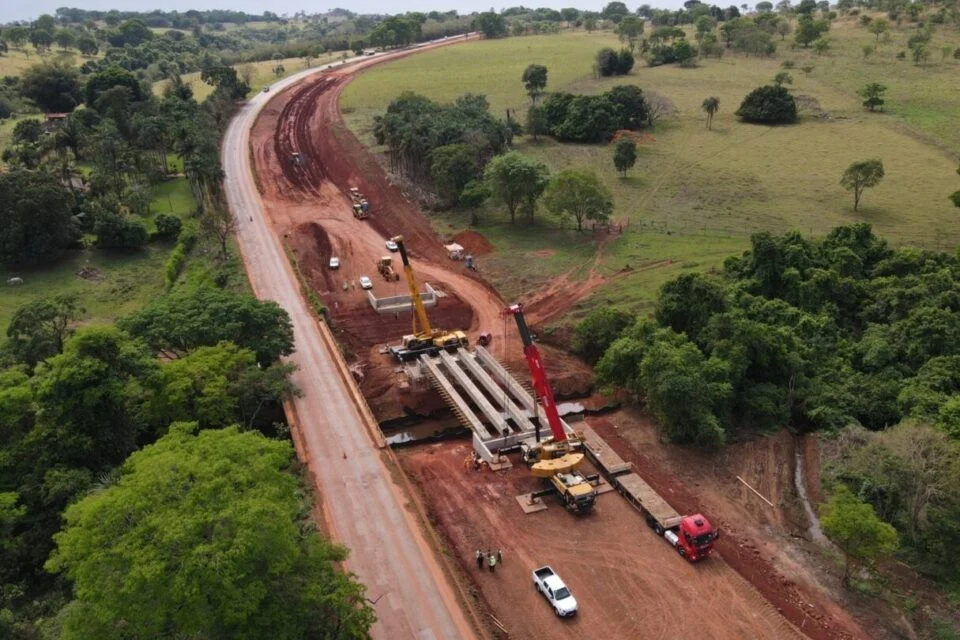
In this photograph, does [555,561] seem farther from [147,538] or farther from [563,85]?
[563,85]

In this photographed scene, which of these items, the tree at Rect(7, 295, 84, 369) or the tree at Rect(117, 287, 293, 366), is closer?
the tree at Rect(117, 287, 293, 366)

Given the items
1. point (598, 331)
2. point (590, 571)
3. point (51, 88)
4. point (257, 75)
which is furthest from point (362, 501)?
point (257, 75)

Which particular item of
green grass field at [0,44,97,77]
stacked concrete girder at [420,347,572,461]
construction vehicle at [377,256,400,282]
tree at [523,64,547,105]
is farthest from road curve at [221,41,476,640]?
green grass field at [0,44,97,77]

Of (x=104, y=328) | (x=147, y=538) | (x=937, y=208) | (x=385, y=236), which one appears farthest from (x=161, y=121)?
(x=937, y=208)

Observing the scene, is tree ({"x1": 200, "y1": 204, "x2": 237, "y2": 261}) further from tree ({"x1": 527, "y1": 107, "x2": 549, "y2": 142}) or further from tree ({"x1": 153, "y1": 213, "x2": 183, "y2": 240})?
tree ({"x1": 527, "y1": 107, "x2": 549, "y2": 142})

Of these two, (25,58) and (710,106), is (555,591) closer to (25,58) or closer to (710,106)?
(710,106)

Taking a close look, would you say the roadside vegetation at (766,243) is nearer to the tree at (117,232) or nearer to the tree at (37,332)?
the tree at (117,232)
